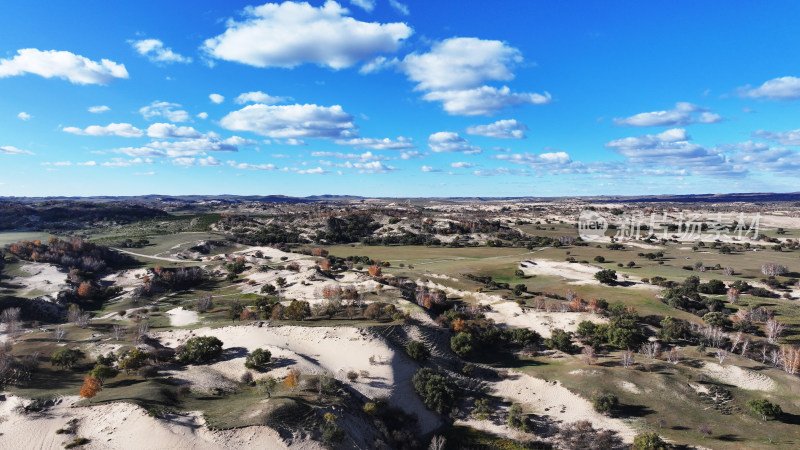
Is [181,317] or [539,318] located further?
[539,318]

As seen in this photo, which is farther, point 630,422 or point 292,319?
point 292,319

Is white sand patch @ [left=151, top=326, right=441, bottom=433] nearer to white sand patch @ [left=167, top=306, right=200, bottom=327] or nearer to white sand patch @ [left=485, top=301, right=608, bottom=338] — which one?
white sand patch @ [left=167, top=306, right=200, bottom=327]

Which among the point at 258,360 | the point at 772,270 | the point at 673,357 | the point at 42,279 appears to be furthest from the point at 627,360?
the point at 42,279

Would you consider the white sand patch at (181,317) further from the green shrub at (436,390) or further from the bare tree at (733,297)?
the bare tree at (733,297)

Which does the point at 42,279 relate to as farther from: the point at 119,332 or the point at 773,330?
the point at 773,330

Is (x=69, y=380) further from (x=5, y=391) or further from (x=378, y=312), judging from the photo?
(x=378, y=312)

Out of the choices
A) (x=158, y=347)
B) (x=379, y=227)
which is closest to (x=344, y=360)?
(x=158, y=347)

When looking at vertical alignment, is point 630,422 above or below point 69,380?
below
